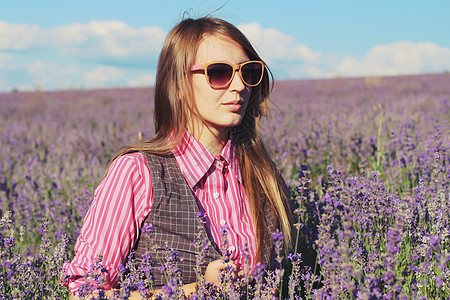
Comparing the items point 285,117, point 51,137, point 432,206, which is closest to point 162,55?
point 432,206

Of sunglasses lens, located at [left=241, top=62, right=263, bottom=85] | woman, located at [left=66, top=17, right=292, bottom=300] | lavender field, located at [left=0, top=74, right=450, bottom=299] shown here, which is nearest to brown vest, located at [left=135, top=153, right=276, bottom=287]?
woman, located at [left=66, top=17, right=292, bottom=300]

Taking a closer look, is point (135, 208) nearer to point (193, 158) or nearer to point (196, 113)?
point (193, 158)

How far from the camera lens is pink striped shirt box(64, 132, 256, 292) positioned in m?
1.68

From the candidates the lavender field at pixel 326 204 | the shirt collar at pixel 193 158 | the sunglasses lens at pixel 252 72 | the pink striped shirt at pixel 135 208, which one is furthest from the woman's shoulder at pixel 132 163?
the sunglasses lens at pixel 252 72

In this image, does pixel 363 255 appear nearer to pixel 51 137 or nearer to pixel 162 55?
pixel 162 55

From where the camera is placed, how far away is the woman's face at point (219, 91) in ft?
6.24

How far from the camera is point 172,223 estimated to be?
1.76 m

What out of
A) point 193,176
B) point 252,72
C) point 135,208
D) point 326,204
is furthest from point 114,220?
point 326,204

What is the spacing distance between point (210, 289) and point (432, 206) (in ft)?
4.20

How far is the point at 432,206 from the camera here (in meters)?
2.23

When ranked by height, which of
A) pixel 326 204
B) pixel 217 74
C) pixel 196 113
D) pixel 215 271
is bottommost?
pixel 215 271

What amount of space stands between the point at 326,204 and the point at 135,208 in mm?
993

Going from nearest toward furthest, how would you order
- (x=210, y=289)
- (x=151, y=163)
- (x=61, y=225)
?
(x=210, y=289)
(x=151, y=163)
(x=61, y=225)

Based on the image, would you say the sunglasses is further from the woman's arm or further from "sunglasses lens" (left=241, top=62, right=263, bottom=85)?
the woman's arm
